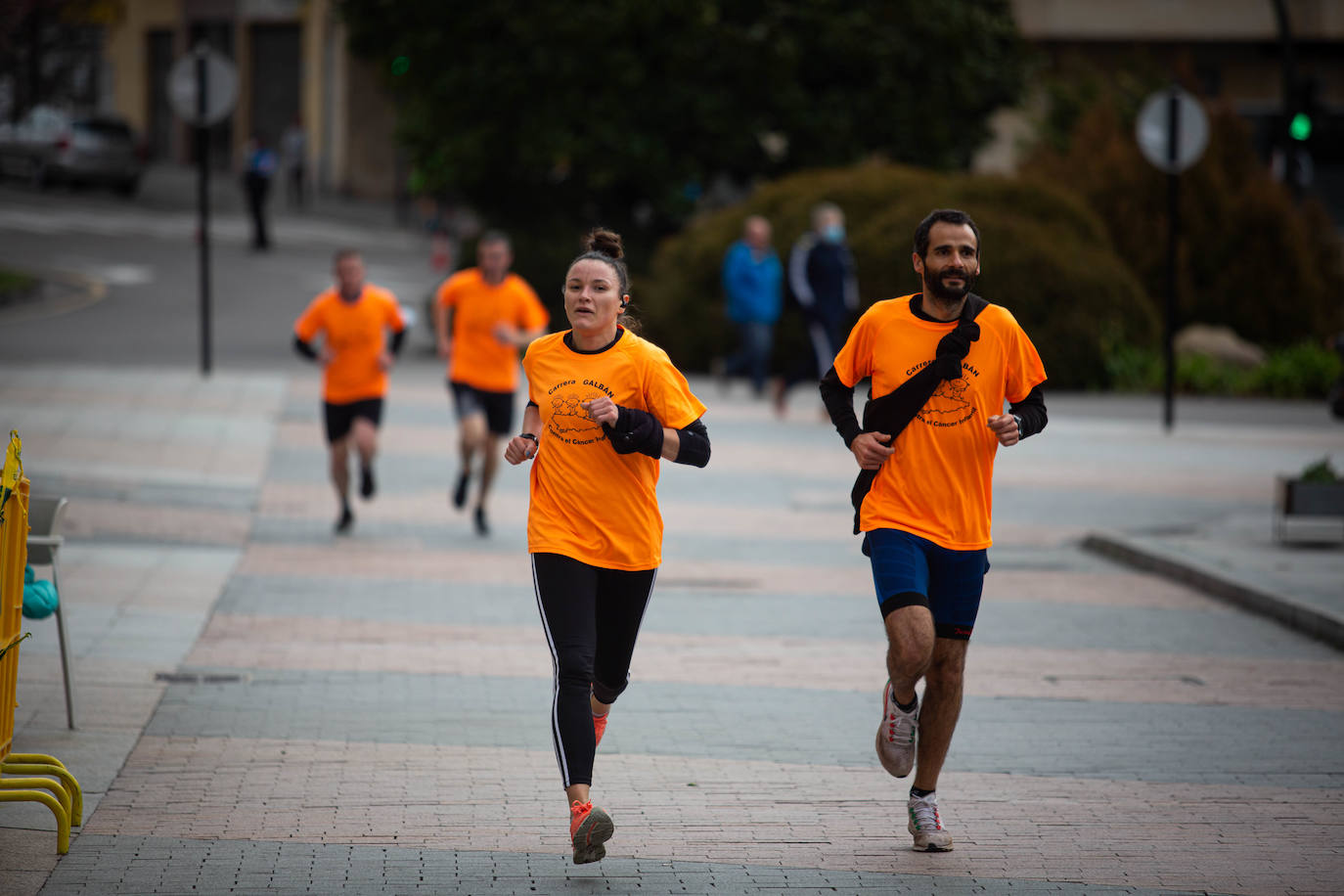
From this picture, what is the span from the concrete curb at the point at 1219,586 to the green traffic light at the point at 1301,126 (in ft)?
45.9

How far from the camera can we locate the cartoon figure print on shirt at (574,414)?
5723 millimetres

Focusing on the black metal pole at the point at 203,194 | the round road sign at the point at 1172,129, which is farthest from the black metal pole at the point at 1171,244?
the black metal pole at the point at 203,194

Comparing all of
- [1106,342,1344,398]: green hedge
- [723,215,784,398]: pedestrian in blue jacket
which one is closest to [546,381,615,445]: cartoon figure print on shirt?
[723,215,784,398]: pedestrian in blue jacket

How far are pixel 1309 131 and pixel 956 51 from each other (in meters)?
5.51

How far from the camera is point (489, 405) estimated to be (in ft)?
42.2

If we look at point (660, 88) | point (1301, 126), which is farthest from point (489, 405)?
point (1301, 126)

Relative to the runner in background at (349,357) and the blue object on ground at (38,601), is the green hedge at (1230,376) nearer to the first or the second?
the runner in background at (349,357)

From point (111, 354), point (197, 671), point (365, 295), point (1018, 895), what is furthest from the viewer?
point (111, 354)

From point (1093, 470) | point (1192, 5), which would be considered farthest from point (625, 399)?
point (1192, 5)

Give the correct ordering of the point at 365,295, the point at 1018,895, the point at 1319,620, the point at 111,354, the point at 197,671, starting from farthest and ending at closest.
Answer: the point at 111,354 < the point at 365,295 < the point at 1319,620 < the point at 197,671 < the point at 1018,895

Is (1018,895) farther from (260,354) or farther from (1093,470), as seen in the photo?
(260,354)

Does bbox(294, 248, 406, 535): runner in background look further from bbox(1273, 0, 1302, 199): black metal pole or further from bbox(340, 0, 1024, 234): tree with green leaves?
bbox(1273, 0, 1302, 199): black metal pole

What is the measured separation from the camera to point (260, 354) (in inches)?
992

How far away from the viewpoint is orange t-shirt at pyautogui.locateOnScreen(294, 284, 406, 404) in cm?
1246
